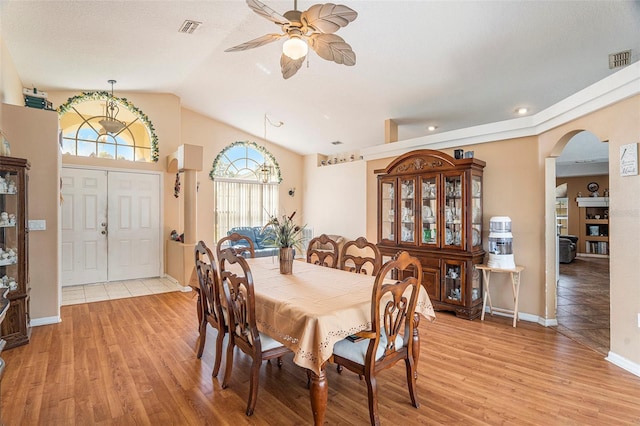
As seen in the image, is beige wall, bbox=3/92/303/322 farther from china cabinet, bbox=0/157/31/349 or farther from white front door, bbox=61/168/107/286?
china cabinet, bbox=0/157/31/349

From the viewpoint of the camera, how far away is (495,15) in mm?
3154

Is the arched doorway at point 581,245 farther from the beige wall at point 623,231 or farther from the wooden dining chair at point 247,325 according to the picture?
the wooden dining chair at point 247,325

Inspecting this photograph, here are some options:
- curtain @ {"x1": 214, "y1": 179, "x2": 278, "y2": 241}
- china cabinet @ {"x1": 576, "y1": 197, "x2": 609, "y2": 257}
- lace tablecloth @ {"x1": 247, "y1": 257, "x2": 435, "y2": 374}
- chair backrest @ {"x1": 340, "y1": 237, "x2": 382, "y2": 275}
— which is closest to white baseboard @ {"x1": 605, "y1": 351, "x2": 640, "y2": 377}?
lace tablecloth @ {"x1": 247, "y1": 257, "x2": 435, "y2": 374}

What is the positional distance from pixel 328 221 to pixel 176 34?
5.27m

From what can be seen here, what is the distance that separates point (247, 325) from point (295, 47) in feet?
6.68

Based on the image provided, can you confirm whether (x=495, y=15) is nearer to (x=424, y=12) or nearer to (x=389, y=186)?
(x=424, y=12)

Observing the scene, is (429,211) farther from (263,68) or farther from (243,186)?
(243,186)

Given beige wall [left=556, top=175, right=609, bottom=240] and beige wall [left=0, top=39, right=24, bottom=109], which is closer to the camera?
beige wall [left=0, top=39, right=24, bottom=109]

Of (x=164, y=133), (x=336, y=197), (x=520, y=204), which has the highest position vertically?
(x=164, y=133)

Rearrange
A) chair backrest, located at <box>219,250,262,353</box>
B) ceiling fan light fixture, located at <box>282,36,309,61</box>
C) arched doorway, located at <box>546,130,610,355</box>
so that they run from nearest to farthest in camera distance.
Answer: chair backrest, located at <box>219,250,262,353</box>
ceiling fan light fixture, located at <box>282,36,309,61</box>
arched doorway, located at <box>546,130,610,355</box>

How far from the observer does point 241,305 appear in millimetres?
2145

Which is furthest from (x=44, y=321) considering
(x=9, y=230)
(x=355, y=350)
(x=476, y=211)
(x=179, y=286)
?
(x=476, y=211)

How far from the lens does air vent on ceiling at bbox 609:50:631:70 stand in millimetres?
3387

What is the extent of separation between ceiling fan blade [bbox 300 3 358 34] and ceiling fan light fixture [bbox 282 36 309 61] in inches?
5.2
